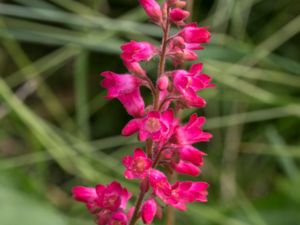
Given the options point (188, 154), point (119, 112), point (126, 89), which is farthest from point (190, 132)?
point (119, 112)

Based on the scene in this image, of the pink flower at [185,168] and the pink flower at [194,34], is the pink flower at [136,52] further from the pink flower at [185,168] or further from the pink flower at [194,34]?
the pink flower at [185,168]

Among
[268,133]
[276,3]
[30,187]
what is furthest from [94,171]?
[276,3]

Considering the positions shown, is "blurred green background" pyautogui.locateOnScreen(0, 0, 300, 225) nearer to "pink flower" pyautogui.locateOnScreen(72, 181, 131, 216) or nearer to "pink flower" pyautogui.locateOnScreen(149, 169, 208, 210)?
"pink flower" pyautogui.locateOnScreen(72, 181, 131, 216)

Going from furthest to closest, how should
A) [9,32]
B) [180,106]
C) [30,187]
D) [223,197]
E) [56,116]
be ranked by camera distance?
1. [56,116]
2. [223,197]
3. [9,32]
4. [30,187]
5. [180,106]

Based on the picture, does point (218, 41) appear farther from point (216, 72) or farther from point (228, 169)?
point (228, 169)

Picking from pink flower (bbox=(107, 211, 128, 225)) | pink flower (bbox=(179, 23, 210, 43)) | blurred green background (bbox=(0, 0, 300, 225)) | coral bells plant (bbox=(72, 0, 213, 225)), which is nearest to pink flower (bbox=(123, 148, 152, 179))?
coral bells plant (bbox=(72, 0, 213, 225))

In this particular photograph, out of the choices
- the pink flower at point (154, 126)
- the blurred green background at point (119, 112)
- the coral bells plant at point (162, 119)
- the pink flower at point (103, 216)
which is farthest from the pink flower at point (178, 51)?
the blurred green background at point (119, 112)
